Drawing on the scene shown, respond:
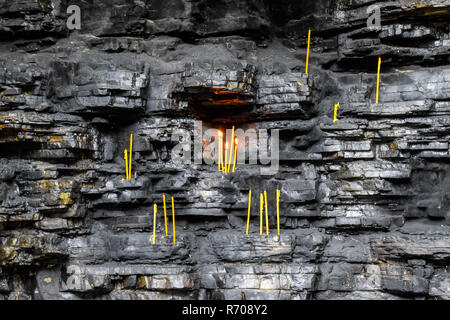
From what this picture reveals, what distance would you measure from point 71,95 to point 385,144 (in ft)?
20.3

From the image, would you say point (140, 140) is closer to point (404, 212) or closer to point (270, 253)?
point (270, 253)

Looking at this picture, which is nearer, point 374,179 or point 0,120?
point 0,120

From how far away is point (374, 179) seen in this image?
8.82m

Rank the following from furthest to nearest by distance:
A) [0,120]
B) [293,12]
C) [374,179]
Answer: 1. [293,12]
2. [374,179]
3. [0,120]

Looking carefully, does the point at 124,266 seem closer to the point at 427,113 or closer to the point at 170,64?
the point at 170,64

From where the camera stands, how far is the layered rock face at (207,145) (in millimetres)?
8570

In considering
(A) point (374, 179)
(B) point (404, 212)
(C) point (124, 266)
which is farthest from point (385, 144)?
(C) point (124, 266)

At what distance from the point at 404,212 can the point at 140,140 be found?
5.41 metres

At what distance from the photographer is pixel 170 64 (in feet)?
30.6

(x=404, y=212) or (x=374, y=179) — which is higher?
(x=374, y=179)

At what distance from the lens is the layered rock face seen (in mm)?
8570

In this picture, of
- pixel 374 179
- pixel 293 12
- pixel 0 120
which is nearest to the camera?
pixel 0 120

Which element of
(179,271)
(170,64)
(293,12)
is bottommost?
(179,271)

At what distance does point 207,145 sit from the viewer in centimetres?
962
